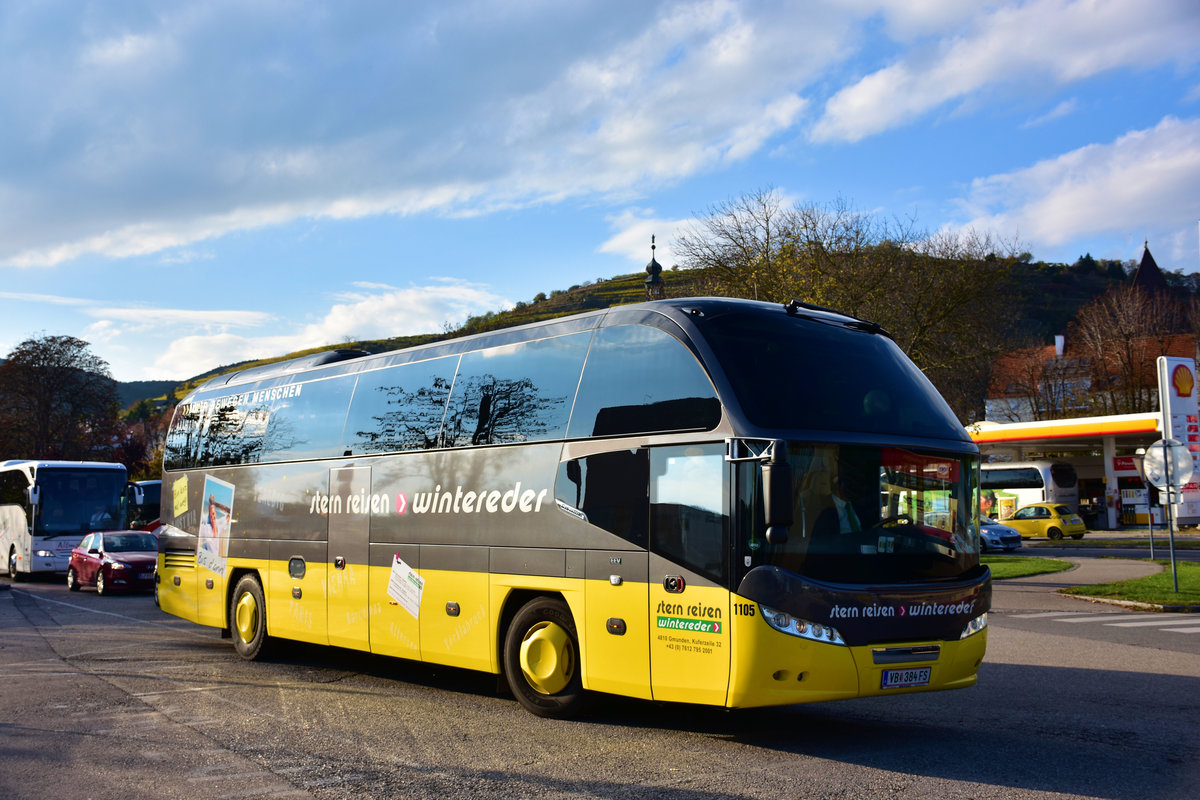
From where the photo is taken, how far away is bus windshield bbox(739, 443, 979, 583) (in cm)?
724

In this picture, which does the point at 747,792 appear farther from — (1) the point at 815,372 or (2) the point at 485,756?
(1) the point at 815,372

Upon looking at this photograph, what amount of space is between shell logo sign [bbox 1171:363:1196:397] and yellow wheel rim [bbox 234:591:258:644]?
33.6 meters

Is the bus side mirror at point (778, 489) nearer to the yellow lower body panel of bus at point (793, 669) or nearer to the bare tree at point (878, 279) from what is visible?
the yellow lower body panel of bus at point (793, 669)

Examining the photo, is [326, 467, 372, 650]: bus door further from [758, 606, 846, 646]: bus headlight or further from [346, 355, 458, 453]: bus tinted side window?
[758, 606, 846, 646]: bus headlight

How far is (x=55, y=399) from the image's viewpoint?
64312mm

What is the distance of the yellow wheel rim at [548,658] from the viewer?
28.1 ft

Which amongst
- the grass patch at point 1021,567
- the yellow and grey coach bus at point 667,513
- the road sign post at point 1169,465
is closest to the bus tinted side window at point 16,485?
the yellow and grey coach bus at point 667,513

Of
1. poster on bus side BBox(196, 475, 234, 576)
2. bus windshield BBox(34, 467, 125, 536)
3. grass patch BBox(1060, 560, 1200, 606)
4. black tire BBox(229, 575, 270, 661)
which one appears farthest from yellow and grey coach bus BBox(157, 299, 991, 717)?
bus windshield BBox(34, 467, 125, 536)

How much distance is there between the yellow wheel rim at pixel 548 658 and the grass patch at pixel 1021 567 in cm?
1817

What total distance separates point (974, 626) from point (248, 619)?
8989 millimetres

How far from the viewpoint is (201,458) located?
1473cm

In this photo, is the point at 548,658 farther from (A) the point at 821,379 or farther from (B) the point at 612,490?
(A) the point at 821,379

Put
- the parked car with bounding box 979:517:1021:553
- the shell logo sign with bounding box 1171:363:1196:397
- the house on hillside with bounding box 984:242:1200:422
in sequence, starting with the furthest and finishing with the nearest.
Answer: the house on hillside with bounding box 984:242:1200:422 < the parked car with bounding box 979:517:1021:553 < the shell logo sign with bounding box 1171:363:1196:397

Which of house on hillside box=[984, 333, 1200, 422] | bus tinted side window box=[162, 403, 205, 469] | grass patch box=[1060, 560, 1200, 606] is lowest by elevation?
grass patch box=[1060, 560, 1200, 606]
